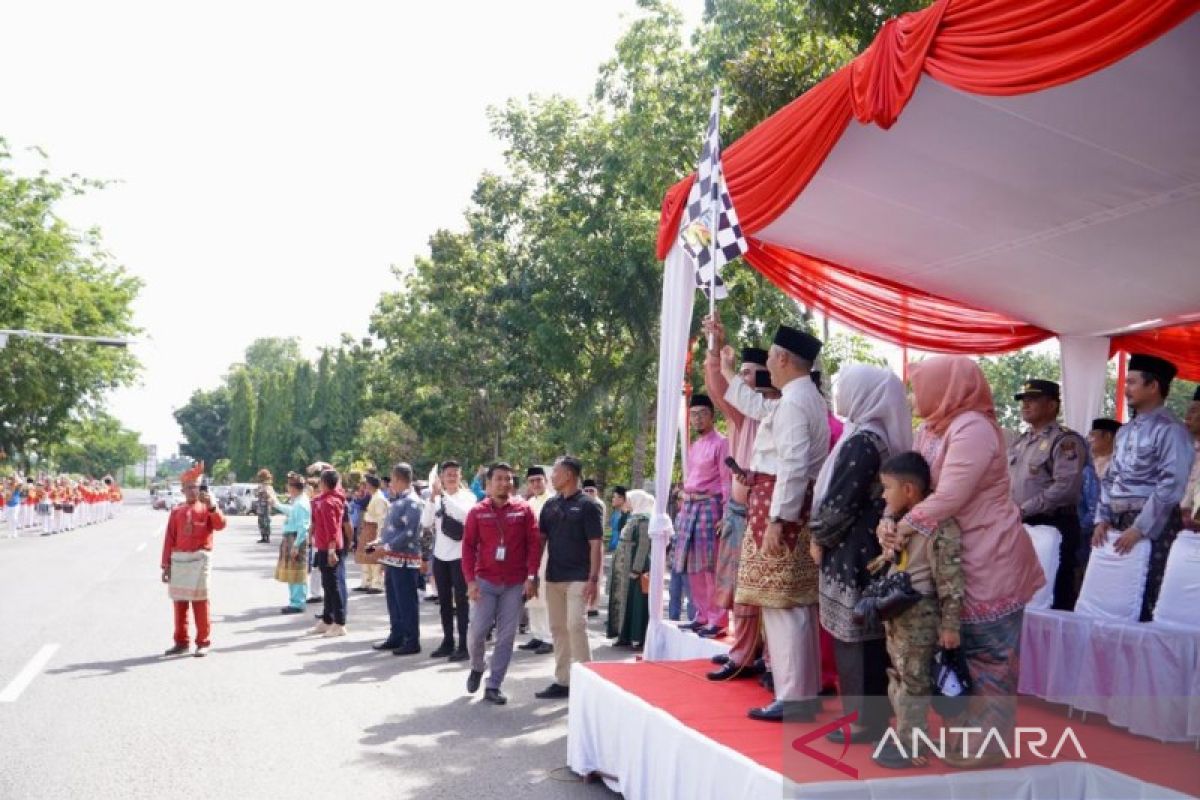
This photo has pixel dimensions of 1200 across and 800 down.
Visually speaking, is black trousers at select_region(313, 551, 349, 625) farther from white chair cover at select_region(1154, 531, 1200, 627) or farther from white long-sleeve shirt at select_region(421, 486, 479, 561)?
white chair cover at select_region(1154, 531, 1200, 627)

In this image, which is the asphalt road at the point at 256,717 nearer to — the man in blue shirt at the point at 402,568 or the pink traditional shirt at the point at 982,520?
the man in blue shirt at the point at 402,568

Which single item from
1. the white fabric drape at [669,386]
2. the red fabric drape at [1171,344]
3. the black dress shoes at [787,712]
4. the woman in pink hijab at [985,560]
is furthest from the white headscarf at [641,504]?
the woman in pink hijab at [985,560]

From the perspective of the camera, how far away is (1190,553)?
5.50 m

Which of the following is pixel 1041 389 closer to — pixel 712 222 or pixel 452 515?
pixel 712 222

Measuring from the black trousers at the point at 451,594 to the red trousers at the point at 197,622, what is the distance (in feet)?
7.51

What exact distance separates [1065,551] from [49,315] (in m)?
35.1

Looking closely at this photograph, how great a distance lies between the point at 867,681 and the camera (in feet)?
14.8

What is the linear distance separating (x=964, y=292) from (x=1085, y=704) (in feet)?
16.0

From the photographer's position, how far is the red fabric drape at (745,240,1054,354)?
30.0ft

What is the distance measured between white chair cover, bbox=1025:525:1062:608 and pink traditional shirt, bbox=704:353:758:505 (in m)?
1.86

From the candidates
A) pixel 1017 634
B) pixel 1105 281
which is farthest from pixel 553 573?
pixel 1105 281

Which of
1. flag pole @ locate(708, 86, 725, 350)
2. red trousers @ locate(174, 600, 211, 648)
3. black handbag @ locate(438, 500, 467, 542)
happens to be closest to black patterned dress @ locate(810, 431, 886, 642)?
flag pole @ locate(708, 86, 725, 350)

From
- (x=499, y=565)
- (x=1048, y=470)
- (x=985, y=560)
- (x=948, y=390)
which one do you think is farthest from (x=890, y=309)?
(x=985, y=560)

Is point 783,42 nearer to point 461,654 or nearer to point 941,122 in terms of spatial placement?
point 941,122
